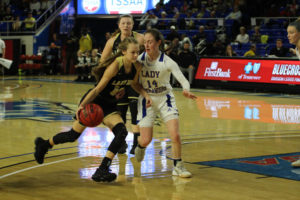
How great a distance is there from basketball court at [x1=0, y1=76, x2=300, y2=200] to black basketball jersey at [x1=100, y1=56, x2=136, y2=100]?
0.95m

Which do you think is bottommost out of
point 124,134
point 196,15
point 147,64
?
point 124,134

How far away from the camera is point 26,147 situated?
26.9 feet

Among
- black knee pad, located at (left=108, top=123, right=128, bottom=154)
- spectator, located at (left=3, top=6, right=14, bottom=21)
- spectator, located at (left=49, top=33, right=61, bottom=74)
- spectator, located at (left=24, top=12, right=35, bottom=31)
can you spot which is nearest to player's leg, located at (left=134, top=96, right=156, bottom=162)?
black knee pad, located at (left=108, top=123, right=128, bottom=154)

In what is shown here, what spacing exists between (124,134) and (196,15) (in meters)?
19.6

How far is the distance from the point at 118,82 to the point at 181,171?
1.26 meters

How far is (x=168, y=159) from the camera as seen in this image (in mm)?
7430

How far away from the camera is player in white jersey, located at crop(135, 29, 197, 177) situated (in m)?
6.46

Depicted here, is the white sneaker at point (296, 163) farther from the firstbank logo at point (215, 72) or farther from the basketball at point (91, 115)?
the firstbank logo at point (215, 72)

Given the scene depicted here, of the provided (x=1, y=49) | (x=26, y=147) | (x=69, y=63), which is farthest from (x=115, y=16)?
(x=26, y=147)

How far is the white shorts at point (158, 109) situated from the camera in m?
6.50

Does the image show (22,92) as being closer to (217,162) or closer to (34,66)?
(34,66)

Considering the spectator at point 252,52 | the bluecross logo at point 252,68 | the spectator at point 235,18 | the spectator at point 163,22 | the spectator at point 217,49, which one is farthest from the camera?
the spectator at point 163,22

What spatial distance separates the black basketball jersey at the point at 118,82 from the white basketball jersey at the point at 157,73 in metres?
0.18

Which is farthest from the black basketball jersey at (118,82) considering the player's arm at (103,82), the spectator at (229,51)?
the spectator at (229,51)
